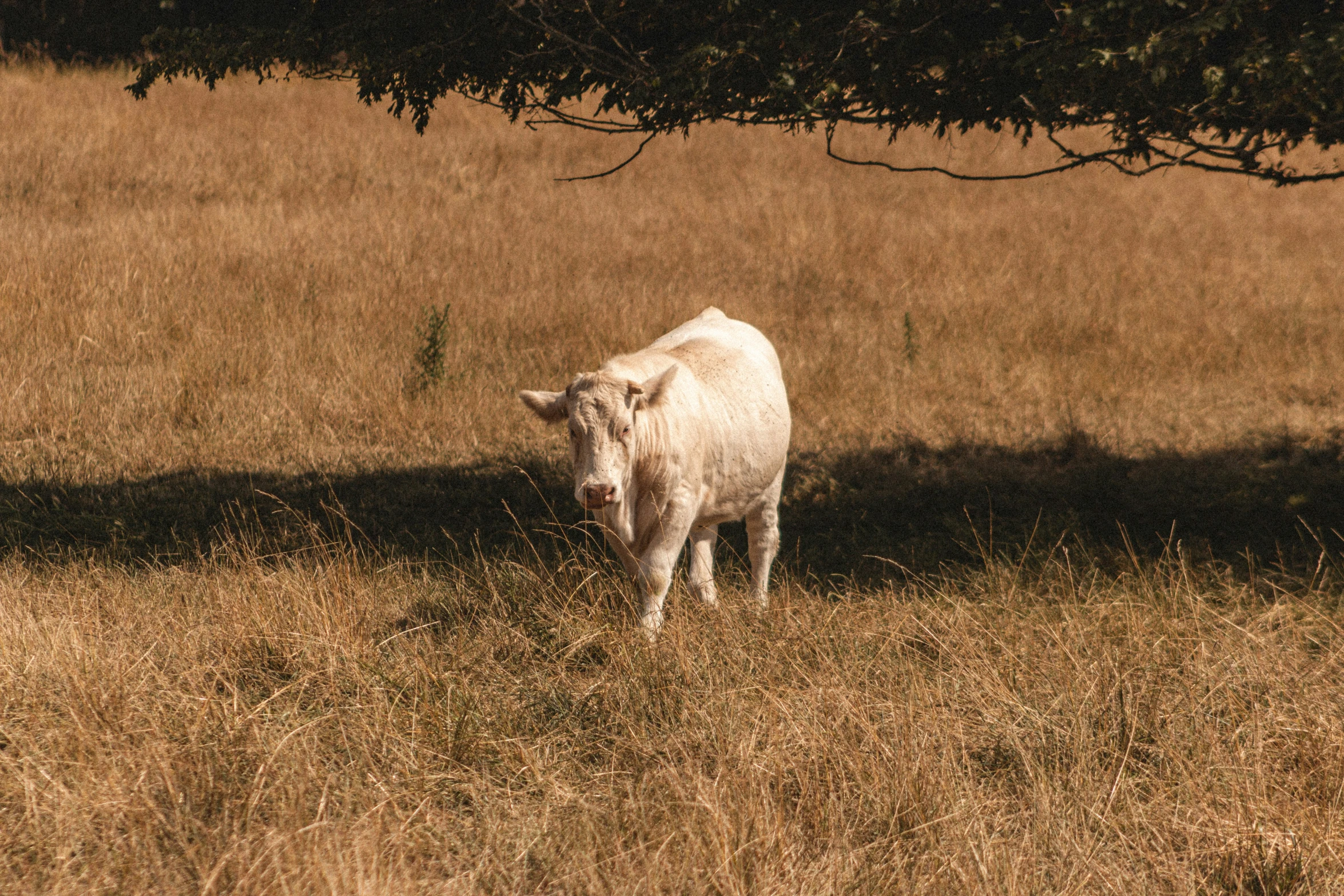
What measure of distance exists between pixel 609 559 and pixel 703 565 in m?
0.48

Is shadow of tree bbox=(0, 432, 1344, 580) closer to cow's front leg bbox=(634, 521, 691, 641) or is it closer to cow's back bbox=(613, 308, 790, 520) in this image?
cow's back bbox=(613, 308, 790, 520)

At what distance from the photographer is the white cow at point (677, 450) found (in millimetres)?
4535

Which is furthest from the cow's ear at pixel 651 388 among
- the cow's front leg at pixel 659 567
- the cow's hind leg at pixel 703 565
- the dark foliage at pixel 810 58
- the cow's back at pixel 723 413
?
the dark foliage at pixel 810 58

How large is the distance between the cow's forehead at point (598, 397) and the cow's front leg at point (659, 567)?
693 millimetres

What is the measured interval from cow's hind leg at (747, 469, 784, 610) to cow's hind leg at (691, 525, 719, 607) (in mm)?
218

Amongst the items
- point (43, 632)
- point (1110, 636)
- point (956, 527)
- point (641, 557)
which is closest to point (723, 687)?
point (641, 557)

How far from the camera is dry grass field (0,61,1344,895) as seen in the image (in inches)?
130

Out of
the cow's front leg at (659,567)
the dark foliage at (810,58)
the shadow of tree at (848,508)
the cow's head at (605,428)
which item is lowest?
the shadow of tree at (848,508)

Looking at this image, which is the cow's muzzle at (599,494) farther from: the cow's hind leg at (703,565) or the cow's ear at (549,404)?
the cow's hind leg at (703,565)

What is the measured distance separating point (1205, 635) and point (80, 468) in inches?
289

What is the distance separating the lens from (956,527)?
23.4 feet

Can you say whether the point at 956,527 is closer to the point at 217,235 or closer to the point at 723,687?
the point at 723,687

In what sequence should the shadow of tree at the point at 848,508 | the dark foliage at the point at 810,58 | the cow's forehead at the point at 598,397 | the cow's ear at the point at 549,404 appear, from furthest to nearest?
the shadow of tree at the point at 848,508
the dark foliage at the point at 810,58
the cow's ear at the point at 549,404
the cow's forehead at the point at 598,397

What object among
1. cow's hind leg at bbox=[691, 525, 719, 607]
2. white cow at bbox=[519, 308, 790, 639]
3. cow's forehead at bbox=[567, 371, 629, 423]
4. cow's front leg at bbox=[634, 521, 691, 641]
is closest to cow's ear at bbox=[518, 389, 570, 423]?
white cow at bbox=[519, 308, 790, 639]
